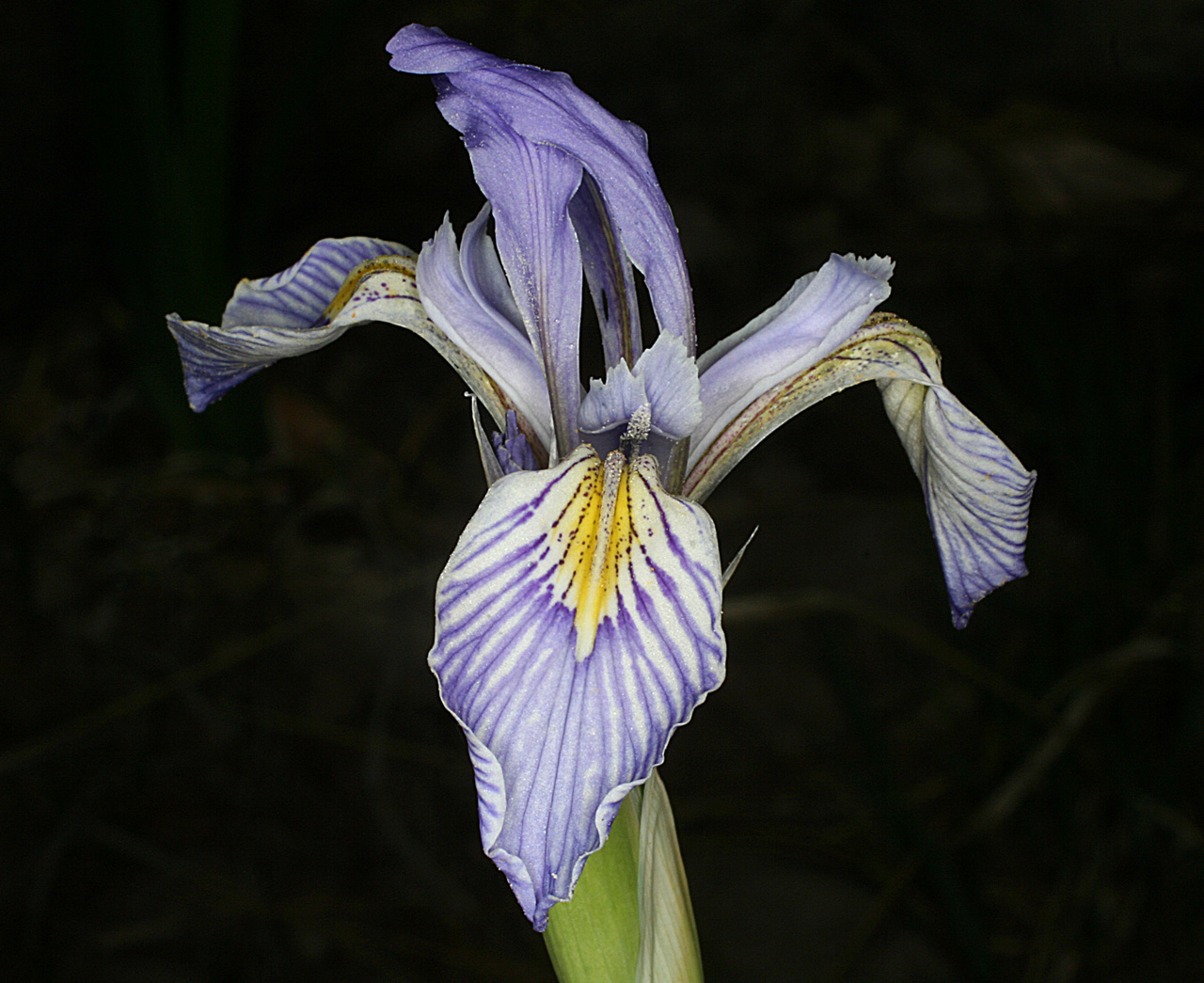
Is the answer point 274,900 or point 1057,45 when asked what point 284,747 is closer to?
point 274,900

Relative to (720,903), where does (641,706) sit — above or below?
above

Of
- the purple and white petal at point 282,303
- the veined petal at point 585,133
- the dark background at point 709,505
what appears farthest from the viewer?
the dark background at point 709,505

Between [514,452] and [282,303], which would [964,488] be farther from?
[282,303]

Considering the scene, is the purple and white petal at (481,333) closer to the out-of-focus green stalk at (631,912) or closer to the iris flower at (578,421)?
the iris flower at (578,421)

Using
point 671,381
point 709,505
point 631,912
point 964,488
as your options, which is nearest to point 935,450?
point 964,488

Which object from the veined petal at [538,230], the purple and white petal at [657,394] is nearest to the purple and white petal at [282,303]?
the veined petal at [538,230]

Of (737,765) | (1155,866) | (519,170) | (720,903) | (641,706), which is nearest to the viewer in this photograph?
(641,706)

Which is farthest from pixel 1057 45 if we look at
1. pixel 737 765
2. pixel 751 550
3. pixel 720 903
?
pixel 720 903
